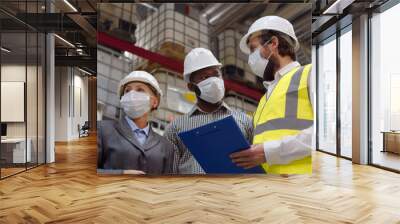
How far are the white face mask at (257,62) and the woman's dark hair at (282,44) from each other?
186 millimetres

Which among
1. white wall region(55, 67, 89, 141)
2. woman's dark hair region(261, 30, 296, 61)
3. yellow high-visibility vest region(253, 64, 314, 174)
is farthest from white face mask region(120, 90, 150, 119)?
white wall region(55, 67, 89, 141)

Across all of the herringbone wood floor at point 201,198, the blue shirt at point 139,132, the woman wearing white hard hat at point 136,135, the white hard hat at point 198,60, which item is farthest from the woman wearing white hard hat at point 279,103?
the blue shirt at point 139,132

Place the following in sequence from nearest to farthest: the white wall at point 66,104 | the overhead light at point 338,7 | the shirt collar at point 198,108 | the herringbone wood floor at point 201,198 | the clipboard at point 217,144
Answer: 1. the herringbone wood floor at point 201,198
2. the clipboard at point 217,144
3. the shirt collar at point 198,108
4. the overhead light at point 338,7
5. the white wall at point 66,104

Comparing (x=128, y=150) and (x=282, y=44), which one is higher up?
(x=282, y=44)

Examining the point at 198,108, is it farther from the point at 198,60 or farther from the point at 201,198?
the point at 201,198

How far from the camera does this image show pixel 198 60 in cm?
589

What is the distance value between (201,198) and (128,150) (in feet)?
5.52

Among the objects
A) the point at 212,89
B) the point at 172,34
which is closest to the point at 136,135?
the point at 212,89

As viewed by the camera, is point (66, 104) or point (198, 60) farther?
point (66, 104)

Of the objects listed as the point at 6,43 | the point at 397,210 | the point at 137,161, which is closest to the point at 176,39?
the point at 137,161

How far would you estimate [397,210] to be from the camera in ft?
13.5

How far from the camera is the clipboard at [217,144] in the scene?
5.66m

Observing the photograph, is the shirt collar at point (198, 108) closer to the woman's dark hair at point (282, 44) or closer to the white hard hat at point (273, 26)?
the white hard hat at point (273, 26)

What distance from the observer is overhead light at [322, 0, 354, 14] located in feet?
20.5
